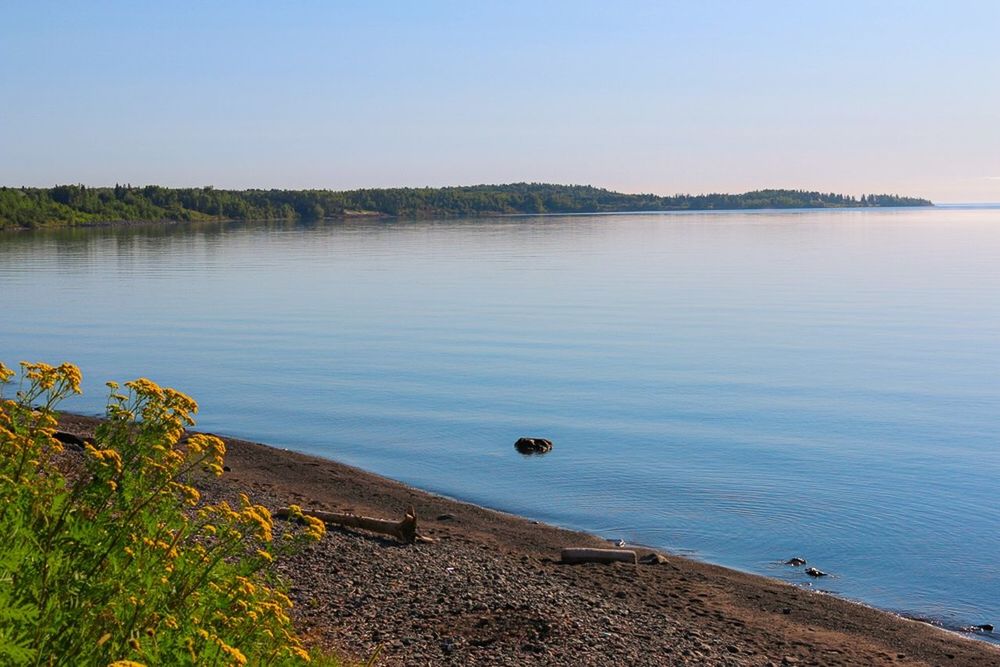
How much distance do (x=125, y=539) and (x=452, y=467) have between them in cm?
1471

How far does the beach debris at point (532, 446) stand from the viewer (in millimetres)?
21016

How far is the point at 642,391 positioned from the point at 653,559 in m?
13.3

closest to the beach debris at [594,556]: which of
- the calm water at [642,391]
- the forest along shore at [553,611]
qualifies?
the forest along shore at [553,611]

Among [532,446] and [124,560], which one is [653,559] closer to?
[532,446]

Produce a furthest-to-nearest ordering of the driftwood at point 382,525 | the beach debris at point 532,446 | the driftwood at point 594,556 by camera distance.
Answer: the beach debris at point 532,446 < the driftwood at point 594,556 < the driftwood at point 382,525

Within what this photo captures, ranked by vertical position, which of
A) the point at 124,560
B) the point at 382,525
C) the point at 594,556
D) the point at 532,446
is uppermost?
the point at 124,560

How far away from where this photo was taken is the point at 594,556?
13492 mm

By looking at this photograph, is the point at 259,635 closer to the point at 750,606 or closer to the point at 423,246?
the point at 750,606

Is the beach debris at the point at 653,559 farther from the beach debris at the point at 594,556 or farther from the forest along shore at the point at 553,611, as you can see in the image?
the beach debris at the point at 594,556

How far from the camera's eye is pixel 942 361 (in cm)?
3158

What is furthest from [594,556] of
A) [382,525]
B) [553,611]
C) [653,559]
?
[553,611]

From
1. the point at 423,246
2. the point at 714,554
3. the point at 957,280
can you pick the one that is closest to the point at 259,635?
the point at 714,554

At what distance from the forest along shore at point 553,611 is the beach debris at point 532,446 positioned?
5.43m

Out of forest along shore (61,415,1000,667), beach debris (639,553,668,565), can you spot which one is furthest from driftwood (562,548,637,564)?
beach debris (639,553,668,565)
